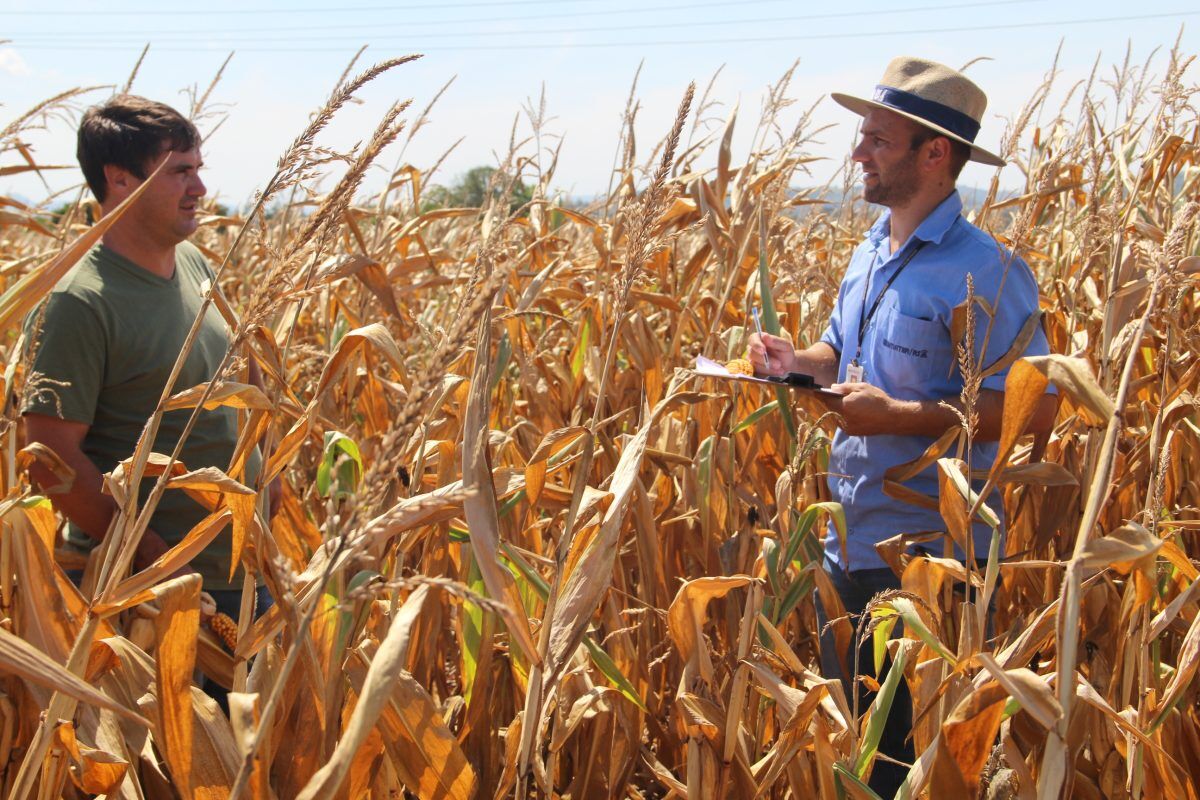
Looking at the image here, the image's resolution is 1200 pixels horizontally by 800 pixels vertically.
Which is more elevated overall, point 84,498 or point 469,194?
point 469,194

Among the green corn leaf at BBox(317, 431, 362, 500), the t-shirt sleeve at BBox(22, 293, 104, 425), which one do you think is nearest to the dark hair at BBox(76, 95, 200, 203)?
the t-shirt sleeve at BBox(22, 293, 104, 425)

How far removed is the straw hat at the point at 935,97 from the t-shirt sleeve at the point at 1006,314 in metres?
0.37

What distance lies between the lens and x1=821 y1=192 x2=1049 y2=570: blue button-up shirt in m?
2.16

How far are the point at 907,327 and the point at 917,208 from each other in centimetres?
34

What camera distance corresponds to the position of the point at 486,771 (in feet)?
6.72

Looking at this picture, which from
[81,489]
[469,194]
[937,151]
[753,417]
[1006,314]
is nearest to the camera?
[81,489]

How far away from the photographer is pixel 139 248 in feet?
7.39

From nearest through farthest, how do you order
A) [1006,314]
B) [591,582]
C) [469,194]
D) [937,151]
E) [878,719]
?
[591,582] → [878,719] → [1006,314] → [937,151] → [469,194]

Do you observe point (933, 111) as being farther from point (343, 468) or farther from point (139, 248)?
point (139, 248)

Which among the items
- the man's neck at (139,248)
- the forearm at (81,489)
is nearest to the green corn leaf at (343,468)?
the forearm at (81,489)

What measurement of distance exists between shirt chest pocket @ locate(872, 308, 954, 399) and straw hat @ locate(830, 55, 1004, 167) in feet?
1.52

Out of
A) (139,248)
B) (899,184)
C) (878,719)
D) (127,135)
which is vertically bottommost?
(878,719)

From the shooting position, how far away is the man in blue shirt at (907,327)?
2.13 m

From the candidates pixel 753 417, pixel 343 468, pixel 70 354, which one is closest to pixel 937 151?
pixel 753 417
